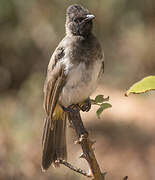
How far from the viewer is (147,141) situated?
6.35 m

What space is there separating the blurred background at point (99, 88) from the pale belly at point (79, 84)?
4.99 feet

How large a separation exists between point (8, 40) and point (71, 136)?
2270 millimetres

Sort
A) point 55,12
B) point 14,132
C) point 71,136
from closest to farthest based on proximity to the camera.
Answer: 1. point 14,132
2. point 71,136
3. point 55,12

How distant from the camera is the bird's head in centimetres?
365

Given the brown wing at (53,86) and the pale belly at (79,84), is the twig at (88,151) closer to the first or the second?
the pale belly at (79,84)

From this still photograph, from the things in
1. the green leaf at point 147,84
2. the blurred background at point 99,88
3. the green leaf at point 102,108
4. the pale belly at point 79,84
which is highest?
the blurred background at point 99,88

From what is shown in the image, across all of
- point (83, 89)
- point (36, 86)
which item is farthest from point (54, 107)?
point (36, 86)

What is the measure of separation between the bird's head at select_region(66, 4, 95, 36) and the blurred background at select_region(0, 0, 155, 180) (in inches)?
69.2

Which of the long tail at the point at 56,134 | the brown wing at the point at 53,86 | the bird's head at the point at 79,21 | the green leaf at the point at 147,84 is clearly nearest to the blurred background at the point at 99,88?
Result: the long tail at the point at 56,134

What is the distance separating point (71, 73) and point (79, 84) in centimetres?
10

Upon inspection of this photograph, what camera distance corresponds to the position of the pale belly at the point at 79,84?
11.6ft

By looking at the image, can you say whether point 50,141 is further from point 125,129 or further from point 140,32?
point 140,32

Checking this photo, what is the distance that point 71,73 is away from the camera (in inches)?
140

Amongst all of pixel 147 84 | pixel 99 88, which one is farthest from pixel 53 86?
pixel 99 88
